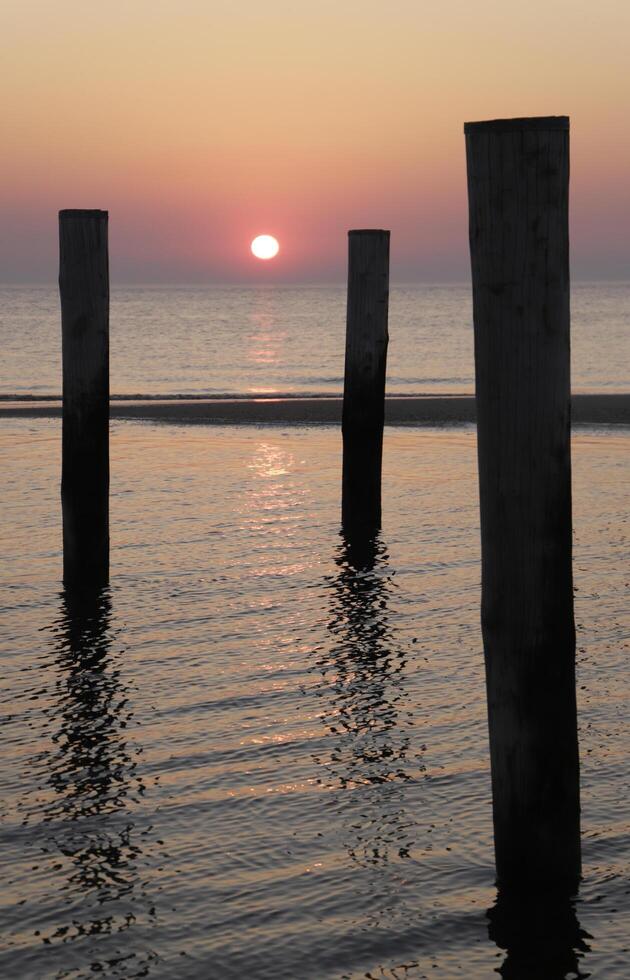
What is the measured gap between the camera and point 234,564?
37.1ft

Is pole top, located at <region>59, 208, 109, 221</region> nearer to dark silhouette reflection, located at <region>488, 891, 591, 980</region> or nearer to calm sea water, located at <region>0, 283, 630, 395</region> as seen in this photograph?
dark silhouette reflection, located at <region>488, 891, 591, 980</region>

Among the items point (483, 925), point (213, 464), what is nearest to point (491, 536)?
point (483, 925)

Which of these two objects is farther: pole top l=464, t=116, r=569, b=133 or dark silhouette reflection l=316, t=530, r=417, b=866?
dark silhouette reflection l=316, t=530, r=417, b=866

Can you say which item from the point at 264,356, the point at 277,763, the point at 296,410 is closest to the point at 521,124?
the point at 277,763

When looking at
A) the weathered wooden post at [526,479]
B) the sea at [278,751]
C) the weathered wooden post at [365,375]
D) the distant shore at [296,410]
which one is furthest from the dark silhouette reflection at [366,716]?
the distant shore at [296,410]

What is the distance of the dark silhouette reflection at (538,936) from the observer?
14.9 ft

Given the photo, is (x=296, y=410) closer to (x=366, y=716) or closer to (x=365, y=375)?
(x=365, y=375)

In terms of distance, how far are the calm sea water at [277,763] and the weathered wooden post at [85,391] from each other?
0.42 metres

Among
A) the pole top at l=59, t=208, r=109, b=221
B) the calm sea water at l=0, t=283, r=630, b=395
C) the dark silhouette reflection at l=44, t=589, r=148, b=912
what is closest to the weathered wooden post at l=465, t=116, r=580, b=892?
the dark silhouette reflection at l=44, t=589, r=148, b=912

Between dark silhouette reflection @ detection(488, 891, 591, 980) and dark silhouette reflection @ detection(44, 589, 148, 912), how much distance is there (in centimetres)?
140

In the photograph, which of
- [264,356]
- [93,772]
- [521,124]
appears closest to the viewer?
[521,124]

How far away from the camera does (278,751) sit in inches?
258

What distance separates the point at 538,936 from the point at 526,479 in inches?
65.1

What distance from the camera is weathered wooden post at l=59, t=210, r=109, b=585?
31.4ft
